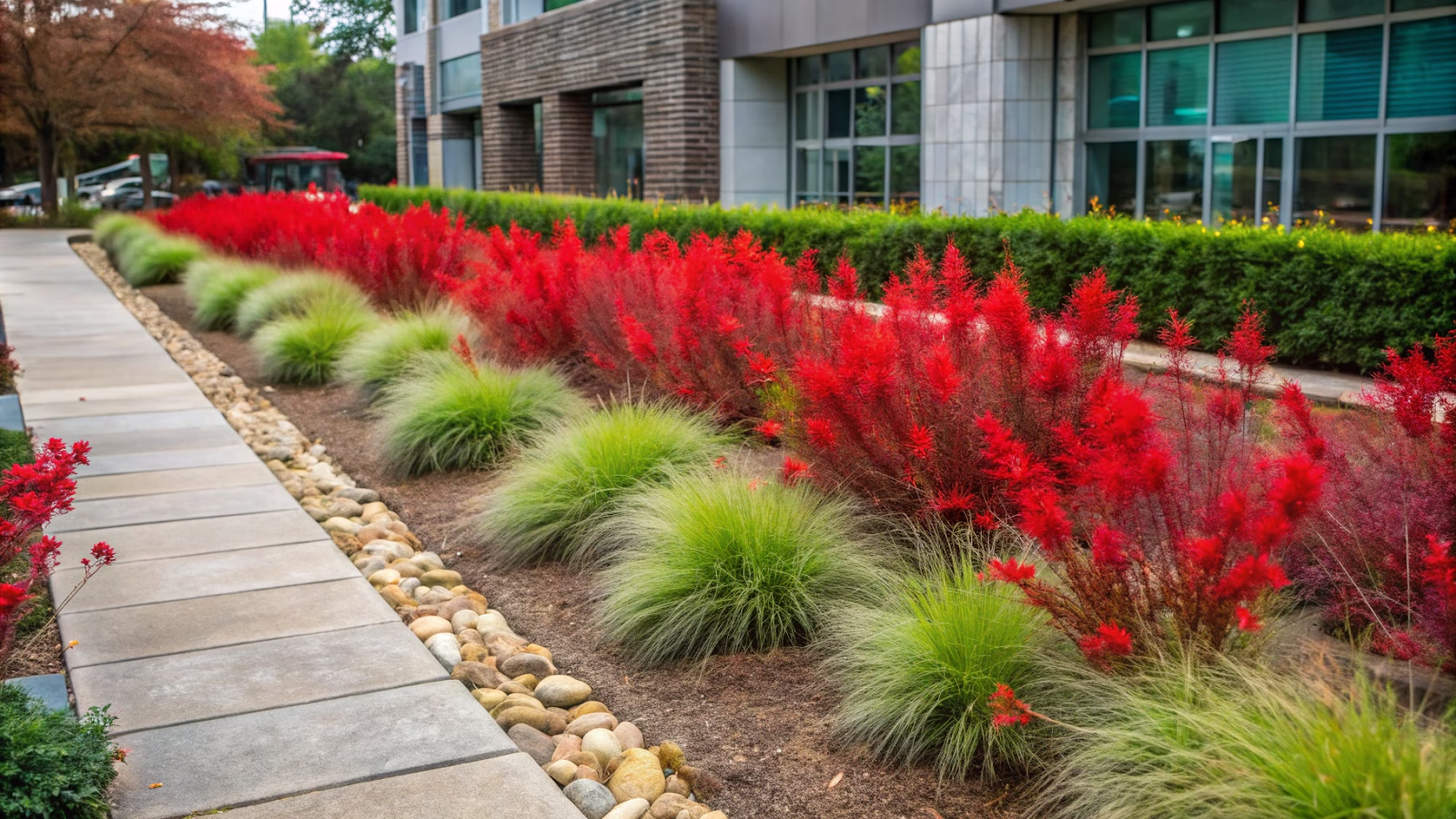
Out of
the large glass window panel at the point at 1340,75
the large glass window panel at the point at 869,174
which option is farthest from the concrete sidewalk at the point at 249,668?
the large glass window panel at the point at 869,174

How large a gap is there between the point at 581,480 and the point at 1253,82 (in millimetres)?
Answer: 11709

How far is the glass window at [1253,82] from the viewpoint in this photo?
14.2 metres

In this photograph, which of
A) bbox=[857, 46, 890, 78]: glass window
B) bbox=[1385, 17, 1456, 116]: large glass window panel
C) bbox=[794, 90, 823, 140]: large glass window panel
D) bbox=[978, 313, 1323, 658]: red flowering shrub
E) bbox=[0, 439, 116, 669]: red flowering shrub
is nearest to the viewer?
bbox=[978, 313, 1323, 658]: red flowering shrub

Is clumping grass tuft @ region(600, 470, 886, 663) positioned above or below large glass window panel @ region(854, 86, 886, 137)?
below

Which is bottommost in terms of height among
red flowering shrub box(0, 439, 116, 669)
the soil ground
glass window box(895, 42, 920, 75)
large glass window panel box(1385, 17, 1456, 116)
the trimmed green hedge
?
the soil ground

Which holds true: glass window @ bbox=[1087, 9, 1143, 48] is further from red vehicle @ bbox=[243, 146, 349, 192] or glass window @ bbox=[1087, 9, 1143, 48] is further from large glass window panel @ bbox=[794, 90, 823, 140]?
red vehicle @ bbox=[243, 146, 349, 192]

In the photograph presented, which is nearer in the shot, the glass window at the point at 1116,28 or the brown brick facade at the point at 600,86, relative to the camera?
the glass window at the point at 1116,28

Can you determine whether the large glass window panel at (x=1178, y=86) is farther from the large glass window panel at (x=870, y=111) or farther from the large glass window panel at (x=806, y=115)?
the large glass window panel at (x=806, y=115)

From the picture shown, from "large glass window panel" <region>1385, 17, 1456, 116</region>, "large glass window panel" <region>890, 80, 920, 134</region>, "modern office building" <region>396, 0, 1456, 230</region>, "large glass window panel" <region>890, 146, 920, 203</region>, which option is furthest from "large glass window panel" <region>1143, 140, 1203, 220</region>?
"large glass window panel" <region>890, 80, 920, 134</region>

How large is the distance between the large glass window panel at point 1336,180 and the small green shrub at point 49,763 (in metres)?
13.0

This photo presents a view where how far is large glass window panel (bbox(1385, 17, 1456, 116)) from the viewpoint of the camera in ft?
41.5

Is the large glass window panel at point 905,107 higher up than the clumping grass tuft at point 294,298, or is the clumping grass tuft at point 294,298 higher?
the large glass window panel at point 905,107

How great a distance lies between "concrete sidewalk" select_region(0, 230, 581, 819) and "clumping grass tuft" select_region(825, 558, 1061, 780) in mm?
945


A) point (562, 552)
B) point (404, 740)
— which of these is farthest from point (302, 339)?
point (404, 740)
